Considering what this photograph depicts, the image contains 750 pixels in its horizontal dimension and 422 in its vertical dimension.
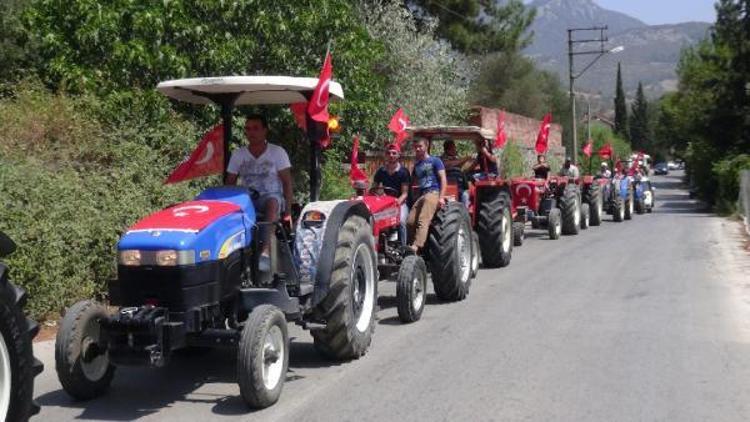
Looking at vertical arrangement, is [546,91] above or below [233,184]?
above

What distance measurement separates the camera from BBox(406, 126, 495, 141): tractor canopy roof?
1348 cm

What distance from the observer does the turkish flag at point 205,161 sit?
770cm

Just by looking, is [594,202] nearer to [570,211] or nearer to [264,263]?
[570,211]

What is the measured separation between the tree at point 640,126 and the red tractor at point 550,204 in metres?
109

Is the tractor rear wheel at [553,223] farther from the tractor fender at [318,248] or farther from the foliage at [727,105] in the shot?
the tractor fender at [318,248]

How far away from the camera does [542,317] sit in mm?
9570

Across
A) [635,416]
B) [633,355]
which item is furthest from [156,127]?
[635,416]

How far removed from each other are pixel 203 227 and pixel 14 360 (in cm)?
166

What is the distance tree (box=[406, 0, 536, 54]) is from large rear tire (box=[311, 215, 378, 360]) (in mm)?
21668

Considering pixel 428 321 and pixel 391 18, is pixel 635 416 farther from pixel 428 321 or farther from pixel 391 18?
pixel 391 18

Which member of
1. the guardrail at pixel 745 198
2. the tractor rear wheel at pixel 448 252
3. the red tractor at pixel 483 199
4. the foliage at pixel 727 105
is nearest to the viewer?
the tractor rear wheel at pixel 448 252

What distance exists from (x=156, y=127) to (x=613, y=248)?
893 centimetres

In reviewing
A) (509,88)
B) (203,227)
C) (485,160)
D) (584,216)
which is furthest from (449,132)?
(509,88)

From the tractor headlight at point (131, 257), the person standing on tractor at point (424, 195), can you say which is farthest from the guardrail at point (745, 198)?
the tractor headlight at point (131, 257)
